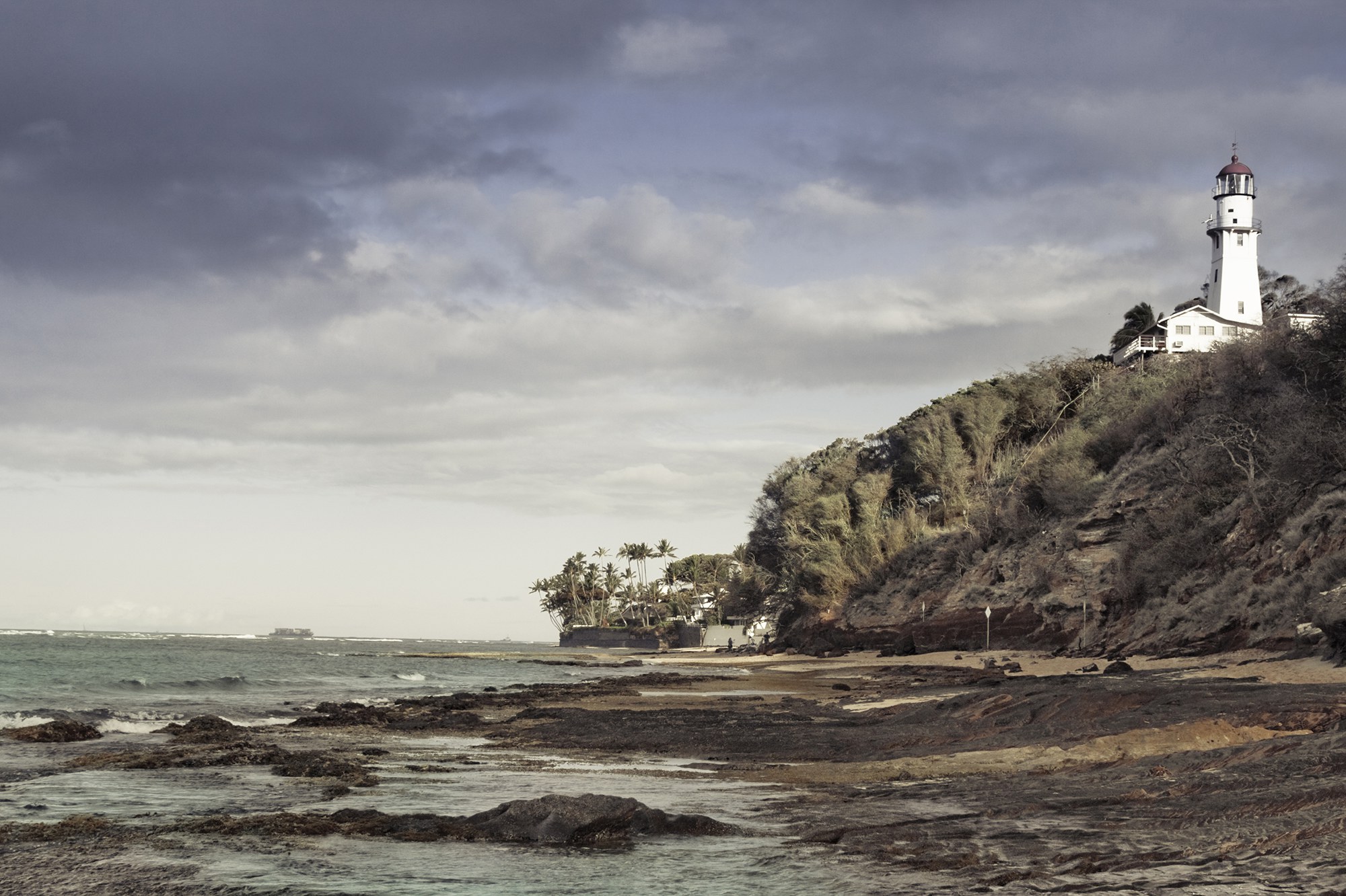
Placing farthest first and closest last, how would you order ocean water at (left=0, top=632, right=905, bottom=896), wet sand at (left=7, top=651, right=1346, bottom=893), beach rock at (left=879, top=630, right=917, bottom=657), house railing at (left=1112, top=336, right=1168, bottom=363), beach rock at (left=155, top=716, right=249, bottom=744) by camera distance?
house railing at (left=1112, top=336, right=1168, bottom=363), beach rock at (left=879, top=630, right=917, bottom=657), beach rock at (left=155, top=716, right=249, bottom=744), ocean water at (left=0, top=632, right=905, bottom=896), wet sand at (left=7, top=651, right=1346, bottom=893)

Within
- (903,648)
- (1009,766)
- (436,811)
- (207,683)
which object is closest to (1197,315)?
(903,648)

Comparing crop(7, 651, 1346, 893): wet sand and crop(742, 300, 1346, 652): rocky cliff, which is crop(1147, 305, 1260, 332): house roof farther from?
crop(7, 651, 1346, 893): wet sand

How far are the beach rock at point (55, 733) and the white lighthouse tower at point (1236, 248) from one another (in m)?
91.7

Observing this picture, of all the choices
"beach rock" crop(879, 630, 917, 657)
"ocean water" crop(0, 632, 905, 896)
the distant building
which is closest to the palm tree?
the distant building

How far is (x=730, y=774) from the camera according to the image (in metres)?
13.9

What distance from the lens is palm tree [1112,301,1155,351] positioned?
317 feet

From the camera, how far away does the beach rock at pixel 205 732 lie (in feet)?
61.2

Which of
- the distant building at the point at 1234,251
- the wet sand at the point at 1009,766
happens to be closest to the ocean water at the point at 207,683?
the wet sand at the point at 1009,766

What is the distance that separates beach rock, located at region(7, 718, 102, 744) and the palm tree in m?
91.8

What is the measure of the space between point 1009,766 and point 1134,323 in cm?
9657

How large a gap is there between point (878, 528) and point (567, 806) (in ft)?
195

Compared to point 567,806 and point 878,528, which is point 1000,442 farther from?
point 567,806

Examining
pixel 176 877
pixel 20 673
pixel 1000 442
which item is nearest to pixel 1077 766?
pixel 176 877

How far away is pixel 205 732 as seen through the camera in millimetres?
19547
